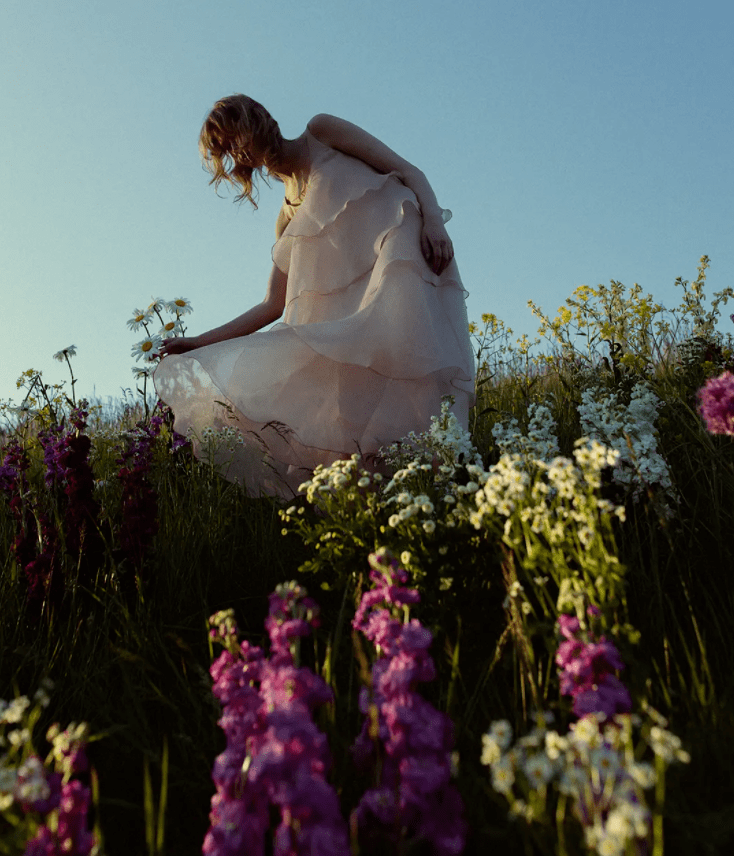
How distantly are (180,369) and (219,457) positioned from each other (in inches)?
17.6

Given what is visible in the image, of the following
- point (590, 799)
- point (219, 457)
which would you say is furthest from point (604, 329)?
point (590, 799)

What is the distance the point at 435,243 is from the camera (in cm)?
364

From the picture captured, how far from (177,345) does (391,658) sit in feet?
9.42

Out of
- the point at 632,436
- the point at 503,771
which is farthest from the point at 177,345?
the point at 503,771

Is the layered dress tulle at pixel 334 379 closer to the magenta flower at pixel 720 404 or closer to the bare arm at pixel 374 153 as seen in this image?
the bare arm at pixel 374 153

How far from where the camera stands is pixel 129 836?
144 centimetres

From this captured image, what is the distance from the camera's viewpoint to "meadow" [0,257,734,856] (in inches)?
37.7

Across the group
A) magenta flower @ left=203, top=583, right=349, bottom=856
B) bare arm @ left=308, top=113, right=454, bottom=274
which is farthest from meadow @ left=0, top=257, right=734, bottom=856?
bare arm @ left=308, top=113, right=454, bottom=274

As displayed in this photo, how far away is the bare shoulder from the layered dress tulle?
1.27 ft

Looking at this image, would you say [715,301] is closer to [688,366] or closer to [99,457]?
[688,366]

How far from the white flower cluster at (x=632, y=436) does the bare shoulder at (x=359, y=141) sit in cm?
178

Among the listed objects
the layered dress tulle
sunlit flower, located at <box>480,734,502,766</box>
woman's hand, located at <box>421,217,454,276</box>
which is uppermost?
woman's hand, located at <box>421,217,454,276</box>

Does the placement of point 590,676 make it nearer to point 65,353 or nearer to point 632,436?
point 632,436

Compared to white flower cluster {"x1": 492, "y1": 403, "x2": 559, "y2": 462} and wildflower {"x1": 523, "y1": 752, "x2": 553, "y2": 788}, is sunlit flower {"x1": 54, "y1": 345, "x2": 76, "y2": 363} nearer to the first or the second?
white flower cluster {"x1": 492, "y1": 403, "x2": 559, "y2": 462}
